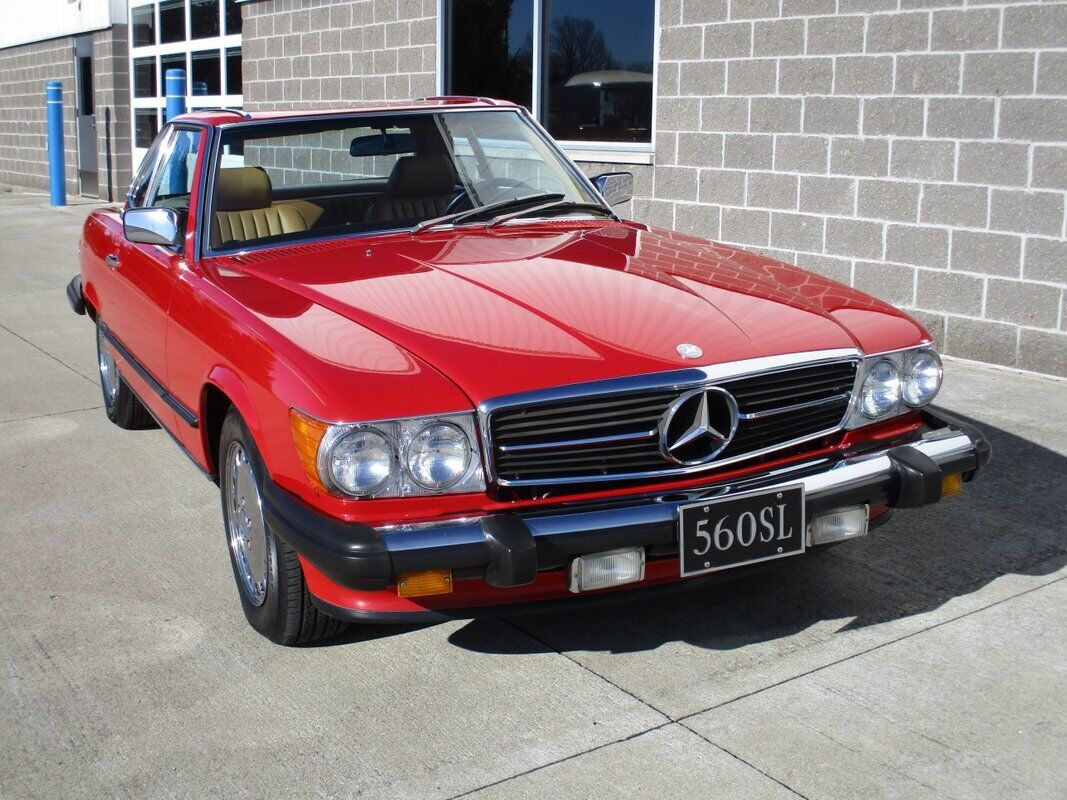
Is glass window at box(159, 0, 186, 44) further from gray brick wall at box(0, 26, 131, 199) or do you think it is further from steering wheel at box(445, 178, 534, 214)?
steering wheel at box(445, 178, 534, 214)

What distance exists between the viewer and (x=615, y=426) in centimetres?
309

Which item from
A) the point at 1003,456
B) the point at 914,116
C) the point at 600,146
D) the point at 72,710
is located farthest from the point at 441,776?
the point at 600,146

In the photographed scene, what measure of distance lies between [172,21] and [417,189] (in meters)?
13.9

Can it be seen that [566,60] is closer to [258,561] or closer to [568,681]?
[258,561]

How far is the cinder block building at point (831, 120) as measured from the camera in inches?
255

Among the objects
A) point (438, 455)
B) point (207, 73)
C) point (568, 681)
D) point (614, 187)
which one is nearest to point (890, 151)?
point (614, 187)

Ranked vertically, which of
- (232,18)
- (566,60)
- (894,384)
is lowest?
(894,384)

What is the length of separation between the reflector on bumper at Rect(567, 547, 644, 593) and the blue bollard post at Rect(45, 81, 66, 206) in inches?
654

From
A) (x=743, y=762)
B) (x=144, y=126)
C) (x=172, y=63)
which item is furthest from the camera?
(x=144, y=126)

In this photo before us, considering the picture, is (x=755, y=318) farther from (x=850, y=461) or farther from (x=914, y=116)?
(x=914, y=116)

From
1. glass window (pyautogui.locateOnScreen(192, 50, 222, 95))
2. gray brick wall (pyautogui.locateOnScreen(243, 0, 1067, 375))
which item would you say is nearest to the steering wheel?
gray brick wall (pyautogui.locateOnScreen(243, 0, 1067, 375))

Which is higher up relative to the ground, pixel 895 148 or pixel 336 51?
pixel 336 51

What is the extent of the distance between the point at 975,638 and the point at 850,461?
2.12 feet

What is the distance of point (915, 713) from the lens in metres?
3.04
